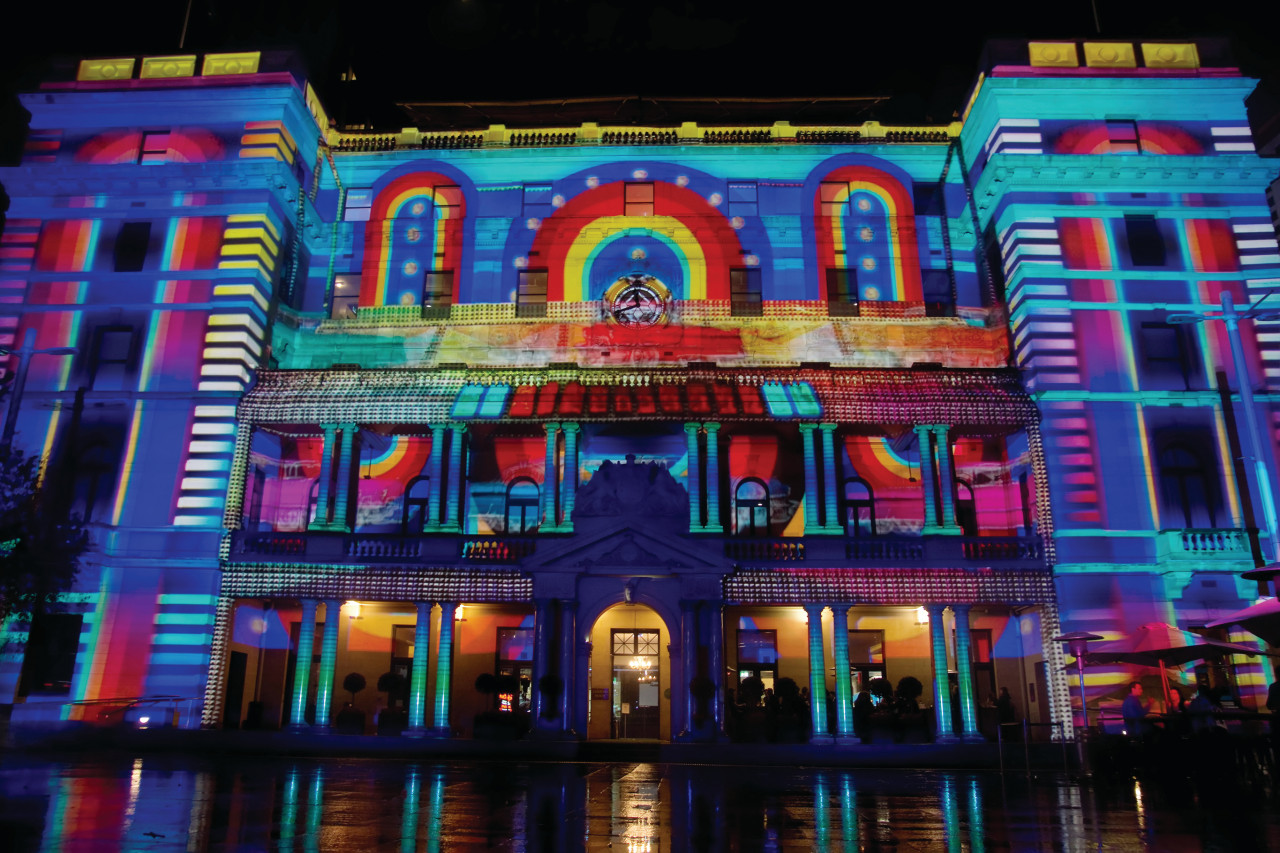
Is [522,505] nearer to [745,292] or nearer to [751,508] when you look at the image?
[751,508]

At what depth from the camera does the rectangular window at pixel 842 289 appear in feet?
116

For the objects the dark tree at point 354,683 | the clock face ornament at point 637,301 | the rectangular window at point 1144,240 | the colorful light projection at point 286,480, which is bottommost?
the dark tree at point 354,683

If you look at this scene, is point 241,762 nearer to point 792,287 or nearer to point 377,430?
point 377,430

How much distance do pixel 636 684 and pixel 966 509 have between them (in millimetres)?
13613

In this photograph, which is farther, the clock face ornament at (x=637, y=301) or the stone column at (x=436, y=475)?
the clock face ornament at (x=637, y=301)

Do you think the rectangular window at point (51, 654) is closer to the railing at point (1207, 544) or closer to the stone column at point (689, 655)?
the stone column at point (689, 655)

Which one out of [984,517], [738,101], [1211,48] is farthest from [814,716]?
[1211,48]

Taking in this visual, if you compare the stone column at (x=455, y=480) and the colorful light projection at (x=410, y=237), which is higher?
the colorful light projection at (x=410, y=237)

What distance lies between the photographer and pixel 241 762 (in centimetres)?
2397

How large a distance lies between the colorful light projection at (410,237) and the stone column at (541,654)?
1429cm

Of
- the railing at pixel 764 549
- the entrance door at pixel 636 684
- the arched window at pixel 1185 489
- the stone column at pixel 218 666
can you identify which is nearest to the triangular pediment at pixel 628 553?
the railing at pixel 764 549

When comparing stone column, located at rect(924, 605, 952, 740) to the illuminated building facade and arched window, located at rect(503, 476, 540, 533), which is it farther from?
arched window, located at rect(503, 476, 540, 533)

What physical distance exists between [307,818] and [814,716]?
58.2 feet

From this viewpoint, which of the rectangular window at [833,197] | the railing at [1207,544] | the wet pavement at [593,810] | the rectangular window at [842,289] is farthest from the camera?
the rectangular window at [833,197]
